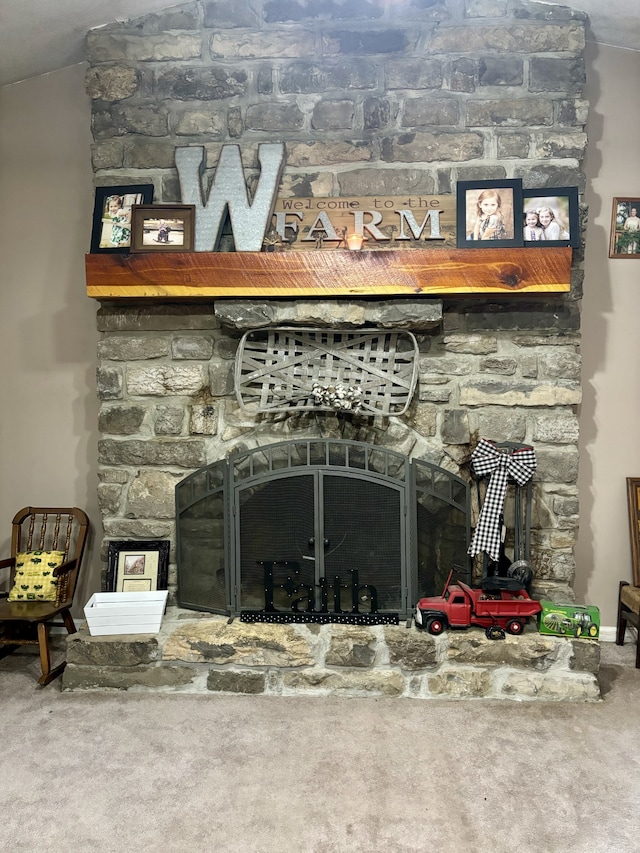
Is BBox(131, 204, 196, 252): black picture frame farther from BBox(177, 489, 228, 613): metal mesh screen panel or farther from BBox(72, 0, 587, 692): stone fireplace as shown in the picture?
BBox(177, 489, 228, 613): metal mesh screen panel

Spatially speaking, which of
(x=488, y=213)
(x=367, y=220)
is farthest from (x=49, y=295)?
(x=488, y=213)

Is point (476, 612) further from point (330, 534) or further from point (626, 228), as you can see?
point (626, 228)

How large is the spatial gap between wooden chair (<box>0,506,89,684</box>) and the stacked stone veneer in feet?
1.10

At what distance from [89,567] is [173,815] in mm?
1729

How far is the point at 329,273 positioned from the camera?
108 inches

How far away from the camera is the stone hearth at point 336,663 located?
8.58 feet

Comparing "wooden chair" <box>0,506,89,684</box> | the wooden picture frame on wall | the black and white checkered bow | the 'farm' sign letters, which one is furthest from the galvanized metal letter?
the wooden picture frame on wall

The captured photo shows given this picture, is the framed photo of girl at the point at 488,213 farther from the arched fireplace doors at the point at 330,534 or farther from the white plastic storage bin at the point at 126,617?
the white plastic storage bin at the point at 126,617

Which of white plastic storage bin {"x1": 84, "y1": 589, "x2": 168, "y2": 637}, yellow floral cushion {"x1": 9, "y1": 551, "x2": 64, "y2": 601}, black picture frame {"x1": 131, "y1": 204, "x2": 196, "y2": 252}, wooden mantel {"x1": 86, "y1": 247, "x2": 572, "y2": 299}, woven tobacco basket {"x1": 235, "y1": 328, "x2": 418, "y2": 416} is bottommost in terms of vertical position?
white plastic storage bin {"x1": 84, "y1": 589, "x2": 168, "y2": 637}

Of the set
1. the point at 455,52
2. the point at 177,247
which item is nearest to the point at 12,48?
the point at 177,247

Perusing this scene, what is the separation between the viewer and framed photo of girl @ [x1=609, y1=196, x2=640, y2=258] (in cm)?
321

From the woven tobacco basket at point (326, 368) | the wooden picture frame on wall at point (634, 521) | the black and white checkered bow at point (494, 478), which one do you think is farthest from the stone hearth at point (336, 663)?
the woven tobacco basket at point (326, 368)

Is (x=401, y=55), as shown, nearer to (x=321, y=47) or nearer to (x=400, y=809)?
(x=321, y=47)

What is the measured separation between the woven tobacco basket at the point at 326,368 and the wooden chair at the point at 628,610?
1366 mm
